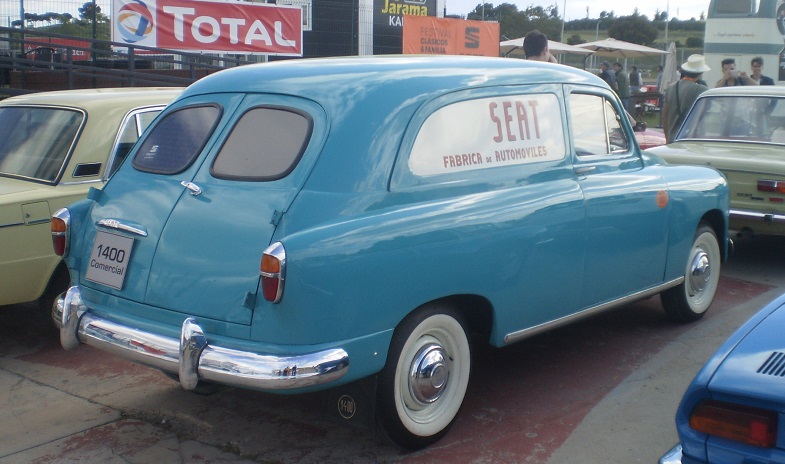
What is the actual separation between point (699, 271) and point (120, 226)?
3969mm

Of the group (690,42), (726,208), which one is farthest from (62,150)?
(690,42)

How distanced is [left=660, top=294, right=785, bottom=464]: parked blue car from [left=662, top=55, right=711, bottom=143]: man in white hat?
805cm

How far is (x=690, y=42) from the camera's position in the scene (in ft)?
200

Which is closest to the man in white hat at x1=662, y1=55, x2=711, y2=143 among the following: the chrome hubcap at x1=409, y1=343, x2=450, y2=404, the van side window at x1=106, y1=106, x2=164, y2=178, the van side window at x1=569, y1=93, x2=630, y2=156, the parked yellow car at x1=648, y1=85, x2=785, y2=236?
the parked yellow car at x1=648, y1=85, x2=785, y2=236

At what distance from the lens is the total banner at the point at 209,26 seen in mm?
14109

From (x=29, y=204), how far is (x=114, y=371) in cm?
116

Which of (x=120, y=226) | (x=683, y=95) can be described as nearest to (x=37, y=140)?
(x=120, y=226)

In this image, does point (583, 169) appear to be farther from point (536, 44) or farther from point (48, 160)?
point (536, 44)

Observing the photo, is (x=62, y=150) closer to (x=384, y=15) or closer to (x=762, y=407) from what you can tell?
(x=762, y=407)

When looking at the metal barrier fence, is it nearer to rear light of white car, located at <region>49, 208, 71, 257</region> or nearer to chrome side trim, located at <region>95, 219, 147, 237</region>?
rear light of white car, located at <region>49, 208, 71, 257</region>

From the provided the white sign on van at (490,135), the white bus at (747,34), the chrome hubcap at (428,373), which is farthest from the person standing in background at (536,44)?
the white bus at (747,34)

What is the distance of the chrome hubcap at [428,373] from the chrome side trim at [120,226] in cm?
140

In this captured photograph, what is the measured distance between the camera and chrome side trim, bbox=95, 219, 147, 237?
4.07 metres

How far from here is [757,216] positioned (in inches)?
295
